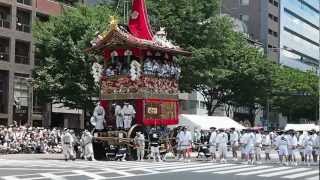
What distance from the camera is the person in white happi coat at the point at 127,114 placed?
30812 millimetres

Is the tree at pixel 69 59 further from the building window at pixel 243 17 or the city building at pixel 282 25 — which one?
the building window at pixel 243 17

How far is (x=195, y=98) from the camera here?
72.7 metres

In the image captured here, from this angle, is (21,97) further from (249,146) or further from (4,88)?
(249,146)

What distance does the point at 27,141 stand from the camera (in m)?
37.4

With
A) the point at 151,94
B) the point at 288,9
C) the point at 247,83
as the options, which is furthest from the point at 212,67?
the point at 288,9

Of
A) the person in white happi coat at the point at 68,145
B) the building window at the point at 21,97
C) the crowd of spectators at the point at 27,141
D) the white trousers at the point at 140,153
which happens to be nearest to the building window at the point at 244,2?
the building window at the point at 21,97

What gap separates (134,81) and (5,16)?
2274 centimetres

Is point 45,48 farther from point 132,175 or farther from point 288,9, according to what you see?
point 288,9

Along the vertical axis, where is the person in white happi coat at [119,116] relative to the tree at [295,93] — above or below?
below

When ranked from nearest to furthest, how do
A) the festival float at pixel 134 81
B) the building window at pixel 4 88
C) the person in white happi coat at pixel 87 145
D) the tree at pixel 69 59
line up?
1. the person in white happi coat at pixel 87 145
2. the festival float at pixel 134 81
3. the tree at pixel 69 59
4. the building window at pixel 4 88

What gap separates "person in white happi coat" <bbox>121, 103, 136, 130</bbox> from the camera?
30812mm

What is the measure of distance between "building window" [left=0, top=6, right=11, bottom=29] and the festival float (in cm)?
1896

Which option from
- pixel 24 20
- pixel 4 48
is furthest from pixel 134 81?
pixel 24 20

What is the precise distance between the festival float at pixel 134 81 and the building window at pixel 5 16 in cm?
1896
